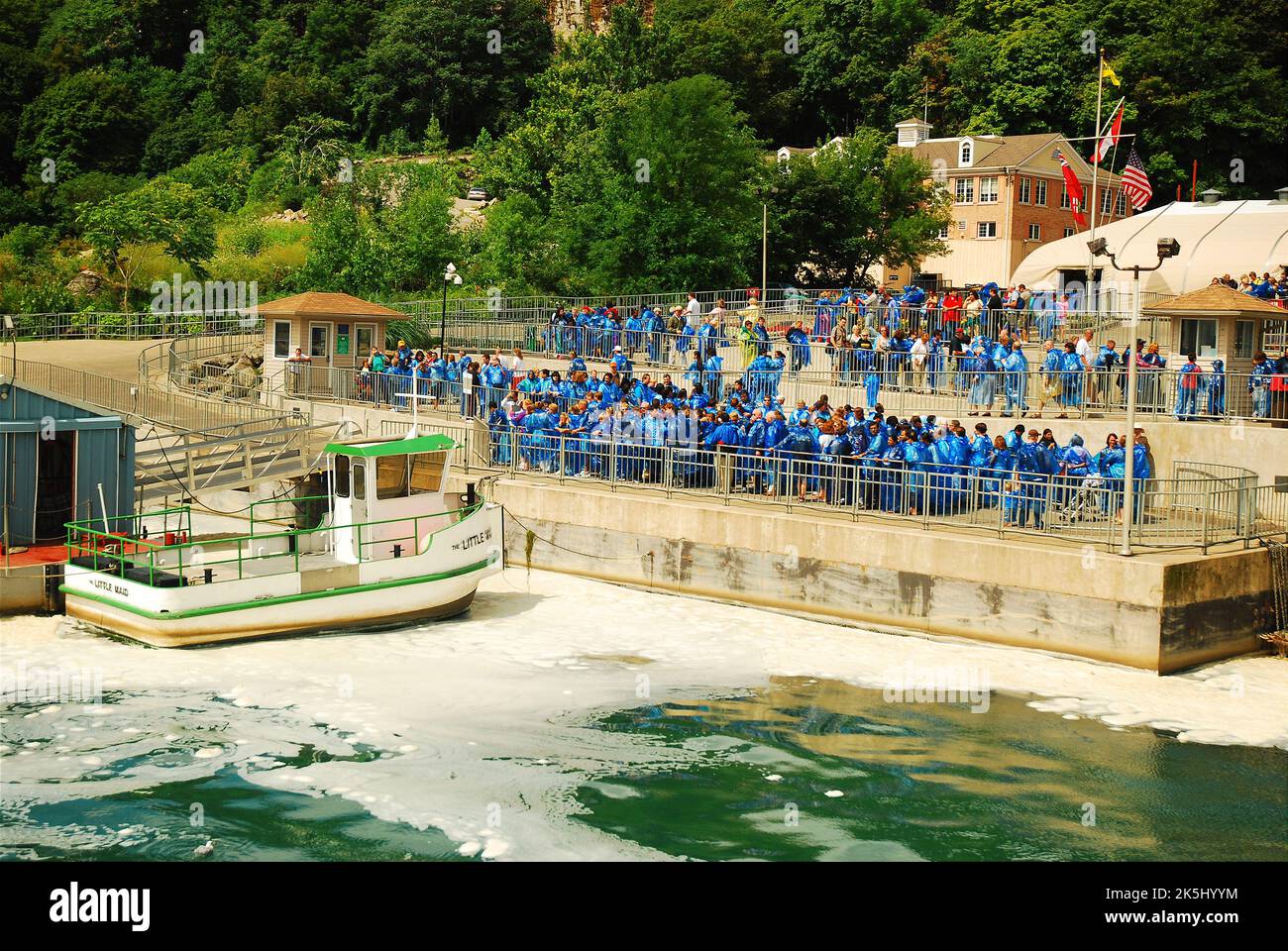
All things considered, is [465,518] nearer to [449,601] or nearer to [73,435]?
[449,601]

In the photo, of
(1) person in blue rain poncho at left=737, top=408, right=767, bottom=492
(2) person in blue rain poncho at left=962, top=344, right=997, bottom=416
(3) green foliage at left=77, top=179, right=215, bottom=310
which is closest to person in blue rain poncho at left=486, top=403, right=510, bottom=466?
(1) person in blue rain poncho at left=737, top=408, right=767, bottom=492

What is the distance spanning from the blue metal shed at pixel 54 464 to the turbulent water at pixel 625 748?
8.71ft

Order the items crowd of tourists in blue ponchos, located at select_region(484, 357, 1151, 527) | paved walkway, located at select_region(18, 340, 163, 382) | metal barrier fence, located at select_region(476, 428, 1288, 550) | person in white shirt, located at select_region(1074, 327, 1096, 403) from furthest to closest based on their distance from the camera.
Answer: paved walkway, located at select_region(18, 340, 163, 382)
person in white shirt, located at select_region(1074, 327, 1096, 403)
crowd of tourists in blue ponchos, located at select_region(484, 357, 1151, 527)
metal barrier fence, located at select_region(476, 428, 1288, 550)

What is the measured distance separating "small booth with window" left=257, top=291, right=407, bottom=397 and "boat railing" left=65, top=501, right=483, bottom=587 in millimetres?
10930

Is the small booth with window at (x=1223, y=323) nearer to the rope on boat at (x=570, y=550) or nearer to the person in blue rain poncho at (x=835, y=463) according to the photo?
the person in blue rain poncho at (x=835, y=463)

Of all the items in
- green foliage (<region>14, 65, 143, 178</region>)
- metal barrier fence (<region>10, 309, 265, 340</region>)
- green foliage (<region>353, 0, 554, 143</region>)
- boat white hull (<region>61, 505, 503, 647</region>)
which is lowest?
boat white hull (<region>61, 505, 503, 647</region>)

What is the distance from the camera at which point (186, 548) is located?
23422 mm

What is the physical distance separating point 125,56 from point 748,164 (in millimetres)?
71957

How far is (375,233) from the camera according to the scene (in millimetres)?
53812

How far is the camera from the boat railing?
22.8m

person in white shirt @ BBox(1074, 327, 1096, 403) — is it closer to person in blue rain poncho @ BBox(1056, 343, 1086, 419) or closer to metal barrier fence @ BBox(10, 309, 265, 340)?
person in blue rain poncho @ BBox(1056, 343, 1086, 419)

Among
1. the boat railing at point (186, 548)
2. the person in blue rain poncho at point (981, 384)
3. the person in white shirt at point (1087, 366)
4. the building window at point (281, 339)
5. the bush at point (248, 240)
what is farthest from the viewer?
the bush at point (248, 240)

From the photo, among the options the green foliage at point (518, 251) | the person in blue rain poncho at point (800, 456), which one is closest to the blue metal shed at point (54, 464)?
the person in blue rain poncho at point (800, 456)

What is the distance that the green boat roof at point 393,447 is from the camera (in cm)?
2508
